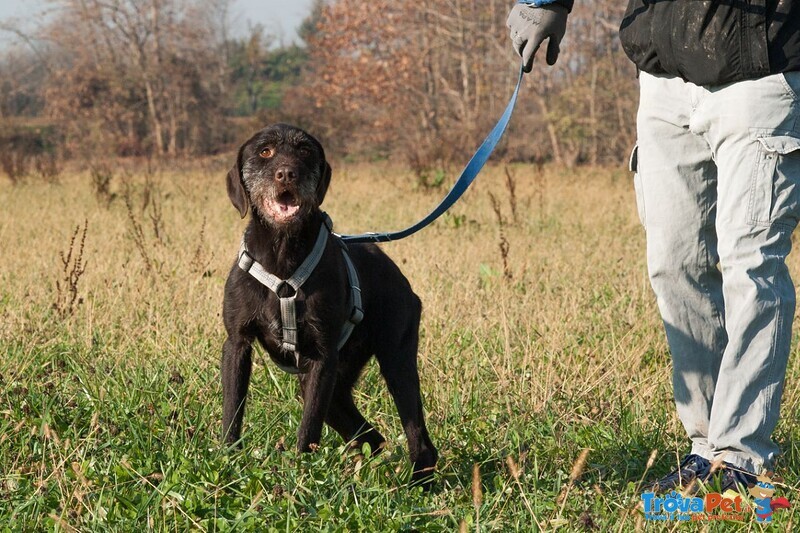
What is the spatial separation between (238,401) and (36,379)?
4.28 feet

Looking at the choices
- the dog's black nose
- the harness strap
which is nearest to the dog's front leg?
the harness strap

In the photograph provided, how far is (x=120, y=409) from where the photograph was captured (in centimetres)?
337

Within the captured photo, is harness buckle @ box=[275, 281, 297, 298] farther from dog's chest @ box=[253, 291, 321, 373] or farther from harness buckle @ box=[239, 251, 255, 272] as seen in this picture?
harness buckle @ box=[239, 251, 255, 272]

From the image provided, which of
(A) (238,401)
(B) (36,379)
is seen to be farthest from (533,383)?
(B) (36,379)

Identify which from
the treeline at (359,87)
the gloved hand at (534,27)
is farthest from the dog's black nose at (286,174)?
the treeline at (359,87)

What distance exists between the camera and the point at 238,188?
3240mm

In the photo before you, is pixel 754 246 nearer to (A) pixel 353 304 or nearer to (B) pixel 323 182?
(A) pixel 353 304

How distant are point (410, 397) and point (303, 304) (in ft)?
1.79

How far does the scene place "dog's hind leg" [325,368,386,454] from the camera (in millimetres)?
3391

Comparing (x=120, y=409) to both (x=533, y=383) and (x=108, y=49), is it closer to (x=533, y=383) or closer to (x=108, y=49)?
(x=533, y=383)

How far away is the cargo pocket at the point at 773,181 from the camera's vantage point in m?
2.86

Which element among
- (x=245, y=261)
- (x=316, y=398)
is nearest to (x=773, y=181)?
(x=316, y=398)

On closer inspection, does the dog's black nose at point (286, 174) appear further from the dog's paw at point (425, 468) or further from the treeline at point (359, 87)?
the treeline at point (359, 87)

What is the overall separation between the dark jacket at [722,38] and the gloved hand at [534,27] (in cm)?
33
